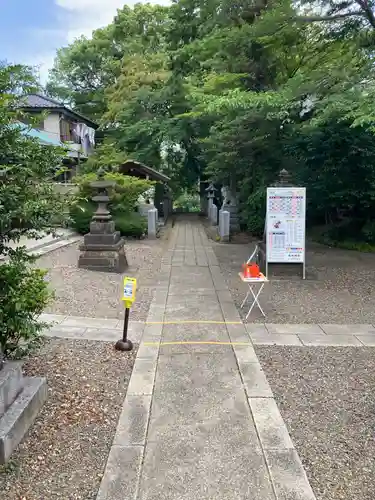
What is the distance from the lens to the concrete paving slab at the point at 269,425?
3148mm

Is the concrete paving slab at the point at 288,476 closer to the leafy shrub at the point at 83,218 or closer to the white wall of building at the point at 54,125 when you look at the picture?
the leafy shrub at the point at 83,218

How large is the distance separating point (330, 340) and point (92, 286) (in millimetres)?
4749

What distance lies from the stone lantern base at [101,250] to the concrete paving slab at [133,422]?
632 centimetres

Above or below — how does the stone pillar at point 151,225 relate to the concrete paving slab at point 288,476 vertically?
above

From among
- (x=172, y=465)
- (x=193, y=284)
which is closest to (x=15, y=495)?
(x=172, y=465)

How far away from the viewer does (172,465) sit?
9.45ft

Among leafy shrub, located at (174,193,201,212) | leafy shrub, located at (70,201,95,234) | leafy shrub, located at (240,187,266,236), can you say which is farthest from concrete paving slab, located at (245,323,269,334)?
leafy shrub, located at (174,193,201,212)

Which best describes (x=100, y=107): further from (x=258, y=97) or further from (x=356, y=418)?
(x=356, y=418)

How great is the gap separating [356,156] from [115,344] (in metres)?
10.9

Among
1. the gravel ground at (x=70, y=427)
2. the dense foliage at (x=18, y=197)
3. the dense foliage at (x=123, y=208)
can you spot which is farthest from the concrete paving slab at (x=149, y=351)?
the dense foliage at (x=123, y=208)

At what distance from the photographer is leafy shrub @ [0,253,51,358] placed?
3316 mm

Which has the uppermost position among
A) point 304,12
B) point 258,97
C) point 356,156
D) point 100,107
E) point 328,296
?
point 100,107

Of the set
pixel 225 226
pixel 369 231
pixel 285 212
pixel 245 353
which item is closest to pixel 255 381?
pixel 245 353

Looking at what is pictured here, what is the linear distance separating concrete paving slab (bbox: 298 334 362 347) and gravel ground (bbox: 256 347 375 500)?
183 mm
